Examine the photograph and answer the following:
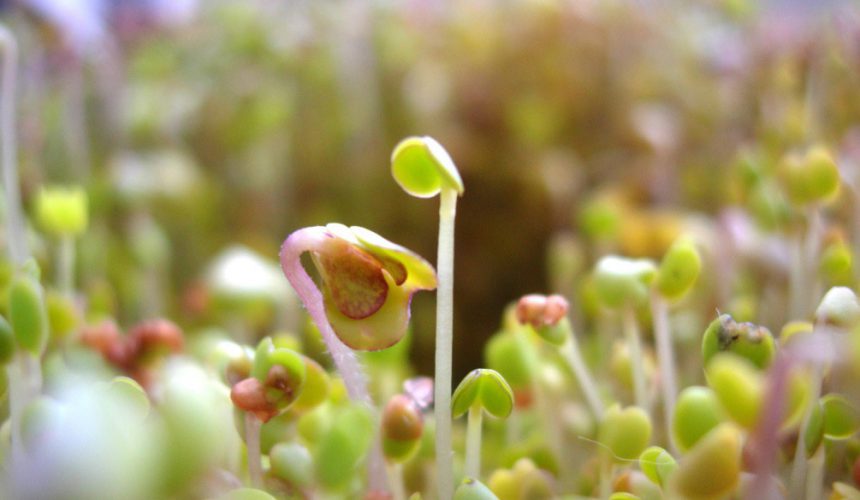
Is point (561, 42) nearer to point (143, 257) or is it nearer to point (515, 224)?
point (515, 224)

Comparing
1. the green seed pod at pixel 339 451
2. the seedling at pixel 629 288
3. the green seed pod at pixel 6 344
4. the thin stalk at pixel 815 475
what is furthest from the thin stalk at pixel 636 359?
the green seed pod at pixel 6 344

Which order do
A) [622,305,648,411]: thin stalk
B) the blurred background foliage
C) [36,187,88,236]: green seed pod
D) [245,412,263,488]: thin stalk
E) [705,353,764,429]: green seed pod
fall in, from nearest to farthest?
1. [705,353,764,429]: green seed pod
2. [245,412,263,488]: thin stalk
3. [622,305,648,411]: thin stalk
4. [36,187,88,236]: green seed pod
5. the blurred background foliage

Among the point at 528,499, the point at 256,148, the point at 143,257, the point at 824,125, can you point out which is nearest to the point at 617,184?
the point at 824,125

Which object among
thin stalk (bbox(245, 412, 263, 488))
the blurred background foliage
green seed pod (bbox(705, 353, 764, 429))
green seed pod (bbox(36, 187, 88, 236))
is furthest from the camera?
the blurred background foliage

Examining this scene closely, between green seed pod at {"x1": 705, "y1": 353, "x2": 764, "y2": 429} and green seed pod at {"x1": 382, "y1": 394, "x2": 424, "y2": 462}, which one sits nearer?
green seed pod at {"x1": 705, "y1": 353, "x2": 764, "y2": 429}

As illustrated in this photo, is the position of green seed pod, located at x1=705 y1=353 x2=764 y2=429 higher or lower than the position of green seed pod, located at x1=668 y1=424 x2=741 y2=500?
higher

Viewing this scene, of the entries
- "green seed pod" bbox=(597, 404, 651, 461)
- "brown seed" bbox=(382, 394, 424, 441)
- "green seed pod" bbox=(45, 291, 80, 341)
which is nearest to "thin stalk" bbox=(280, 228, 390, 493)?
"brown seed" bbox=(382, 394, 424, 441)

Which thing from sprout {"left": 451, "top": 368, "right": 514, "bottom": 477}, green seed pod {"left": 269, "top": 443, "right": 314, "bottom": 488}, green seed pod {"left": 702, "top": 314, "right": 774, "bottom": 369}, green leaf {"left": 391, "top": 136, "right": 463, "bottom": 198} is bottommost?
green seed pod {"left": 269, "top": 443, "right": 314, "bottom": 488}

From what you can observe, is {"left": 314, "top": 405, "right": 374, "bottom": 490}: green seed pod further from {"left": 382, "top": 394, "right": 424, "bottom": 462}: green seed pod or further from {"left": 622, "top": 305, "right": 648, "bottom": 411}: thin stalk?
{"left": 622, "top": 305, "right": 648, "bottom": 411}: thin stalk
